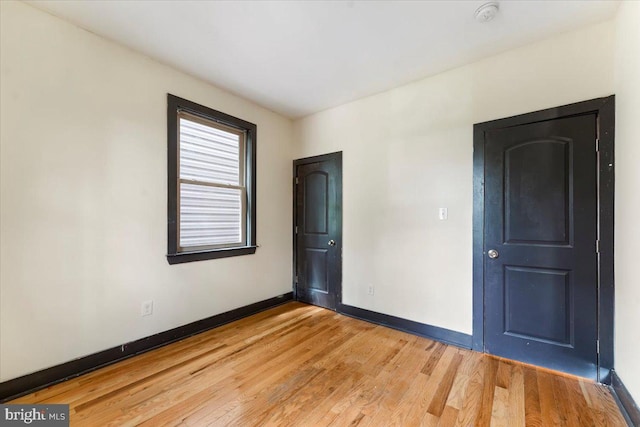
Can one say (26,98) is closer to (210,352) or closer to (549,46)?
(210,352)

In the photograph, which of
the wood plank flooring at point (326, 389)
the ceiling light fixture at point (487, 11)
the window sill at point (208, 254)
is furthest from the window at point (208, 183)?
the ceiling light fixture at point (487, 11)

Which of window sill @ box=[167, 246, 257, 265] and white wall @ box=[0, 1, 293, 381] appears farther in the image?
window sill @ box=[167, 246, 257, 265]

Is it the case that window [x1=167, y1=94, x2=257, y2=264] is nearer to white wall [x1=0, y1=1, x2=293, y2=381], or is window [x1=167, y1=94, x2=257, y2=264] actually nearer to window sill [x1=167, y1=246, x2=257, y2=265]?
window sill [x1=167, y1=246, x2=257, y2=265]

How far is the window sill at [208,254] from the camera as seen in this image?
2636mm

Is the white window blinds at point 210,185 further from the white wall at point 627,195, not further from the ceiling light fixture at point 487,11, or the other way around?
the white wall at point 627,195

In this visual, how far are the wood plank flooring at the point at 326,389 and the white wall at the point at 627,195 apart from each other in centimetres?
38

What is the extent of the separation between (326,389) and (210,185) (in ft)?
7.58

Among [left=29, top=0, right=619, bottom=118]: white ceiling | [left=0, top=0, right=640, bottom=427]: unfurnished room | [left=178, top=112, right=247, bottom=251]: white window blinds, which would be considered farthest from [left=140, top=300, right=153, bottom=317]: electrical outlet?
[left=29, top=0, right=619, bottom=118]: white ceiling

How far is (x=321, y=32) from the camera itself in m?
2.11

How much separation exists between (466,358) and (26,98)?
3.92m

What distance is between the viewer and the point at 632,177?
1631 mm

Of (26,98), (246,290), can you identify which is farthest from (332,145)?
(26,98)

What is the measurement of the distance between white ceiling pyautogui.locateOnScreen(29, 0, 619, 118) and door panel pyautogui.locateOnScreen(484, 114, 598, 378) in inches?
29.7

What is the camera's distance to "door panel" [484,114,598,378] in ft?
6.57
